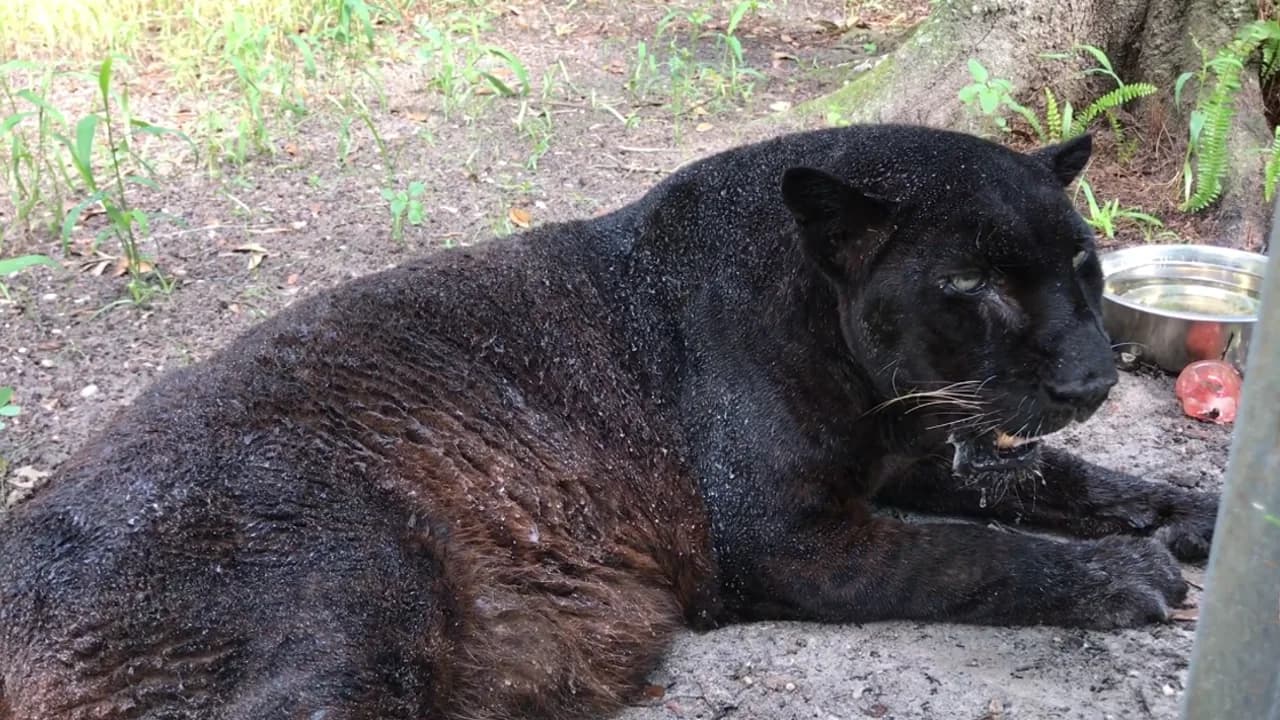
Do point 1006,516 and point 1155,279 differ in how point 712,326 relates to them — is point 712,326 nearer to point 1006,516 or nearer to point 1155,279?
point 1006,516

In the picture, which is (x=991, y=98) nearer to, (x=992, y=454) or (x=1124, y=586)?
(x=992, y=454)

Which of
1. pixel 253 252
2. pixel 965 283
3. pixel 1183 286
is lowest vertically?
pixel 253 252

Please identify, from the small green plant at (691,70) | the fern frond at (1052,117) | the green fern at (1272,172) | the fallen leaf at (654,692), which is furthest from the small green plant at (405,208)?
the green fern at (1272,172)

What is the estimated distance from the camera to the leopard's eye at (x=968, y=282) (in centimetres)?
331

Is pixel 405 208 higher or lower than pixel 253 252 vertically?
→ higher

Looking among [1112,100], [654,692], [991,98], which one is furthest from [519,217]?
[654,692]

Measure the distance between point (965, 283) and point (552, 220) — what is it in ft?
11.4

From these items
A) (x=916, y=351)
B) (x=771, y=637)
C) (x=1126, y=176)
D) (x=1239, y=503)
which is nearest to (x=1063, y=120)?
(x=1126, y=176)

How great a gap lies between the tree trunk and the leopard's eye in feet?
11.7

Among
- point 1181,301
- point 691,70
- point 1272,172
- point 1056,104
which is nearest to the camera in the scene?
point 1181,301

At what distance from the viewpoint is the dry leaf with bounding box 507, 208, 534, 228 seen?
20.8 feet

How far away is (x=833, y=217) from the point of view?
11.2ft

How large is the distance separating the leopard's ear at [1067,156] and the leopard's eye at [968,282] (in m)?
0.67

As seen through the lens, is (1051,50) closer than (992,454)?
No
